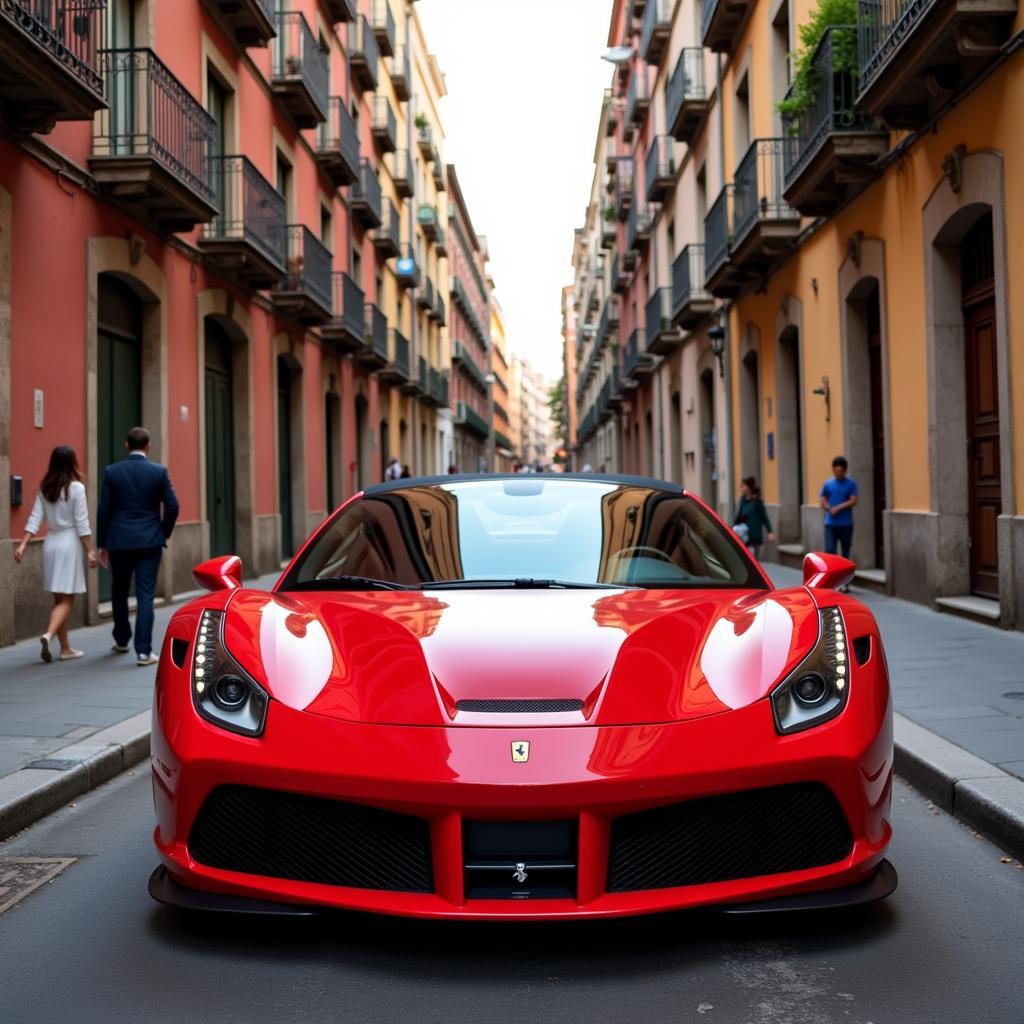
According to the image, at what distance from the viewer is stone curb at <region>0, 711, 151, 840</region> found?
4594 mm

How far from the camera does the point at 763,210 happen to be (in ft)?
55.7

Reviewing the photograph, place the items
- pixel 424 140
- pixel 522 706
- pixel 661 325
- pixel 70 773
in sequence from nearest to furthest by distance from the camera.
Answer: pixel 522 706 → pixel 70 773 → pixel 661 325 → pixel 424 140

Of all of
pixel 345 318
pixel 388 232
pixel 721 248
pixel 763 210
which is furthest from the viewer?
pixel 388 232

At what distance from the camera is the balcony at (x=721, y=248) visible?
19188 mm

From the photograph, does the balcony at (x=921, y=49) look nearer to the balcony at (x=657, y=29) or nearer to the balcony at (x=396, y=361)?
the balcony at (x=657, y=29)

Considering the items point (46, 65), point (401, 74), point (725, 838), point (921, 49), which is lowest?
point (725, 838)

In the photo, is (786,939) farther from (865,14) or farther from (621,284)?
(621,284)

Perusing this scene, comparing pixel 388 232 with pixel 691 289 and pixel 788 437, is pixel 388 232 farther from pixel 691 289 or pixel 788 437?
pixel 788 437

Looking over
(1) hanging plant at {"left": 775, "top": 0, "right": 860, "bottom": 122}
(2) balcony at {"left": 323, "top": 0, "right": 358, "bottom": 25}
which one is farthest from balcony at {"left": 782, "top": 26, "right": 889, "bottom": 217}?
(2) balcony at {"left": 323, "top": 0, "right": 358, "bottom": 25}

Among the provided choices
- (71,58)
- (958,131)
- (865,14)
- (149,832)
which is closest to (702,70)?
(865,14)

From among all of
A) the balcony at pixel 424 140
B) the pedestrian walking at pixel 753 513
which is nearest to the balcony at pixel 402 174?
the balcony at pixel 424 140

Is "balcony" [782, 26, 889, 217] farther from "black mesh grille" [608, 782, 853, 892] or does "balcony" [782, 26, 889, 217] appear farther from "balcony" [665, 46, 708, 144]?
"black mesh grille" [608, 782, 853, 892]

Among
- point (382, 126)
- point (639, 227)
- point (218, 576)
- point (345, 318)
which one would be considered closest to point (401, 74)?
point (382, 126)

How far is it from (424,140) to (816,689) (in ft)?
130
